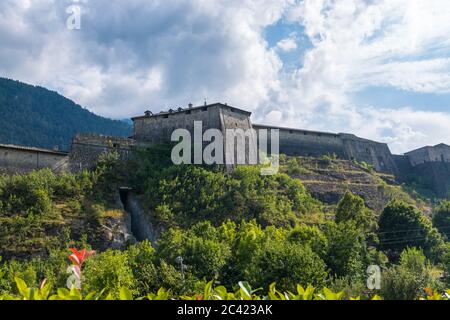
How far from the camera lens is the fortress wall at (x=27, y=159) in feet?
115

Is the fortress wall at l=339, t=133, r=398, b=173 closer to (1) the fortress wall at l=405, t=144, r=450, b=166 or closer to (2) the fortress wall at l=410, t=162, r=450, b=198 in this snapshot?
(2) the fortress wall at l=410, t=162, r=450, b=198

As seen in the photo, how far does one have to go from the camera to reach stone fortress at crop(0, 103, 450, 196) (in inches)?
1460

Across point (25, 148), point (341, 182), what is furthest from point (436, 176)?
point (25, 148)

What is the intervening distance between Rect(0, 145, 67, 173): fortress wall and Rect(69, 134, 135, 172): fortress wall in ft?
3.33

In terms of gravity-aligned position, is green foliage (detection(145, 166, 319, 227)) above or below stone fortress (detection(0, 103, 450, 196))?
below

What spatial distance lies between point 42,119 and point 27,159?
75233 mm

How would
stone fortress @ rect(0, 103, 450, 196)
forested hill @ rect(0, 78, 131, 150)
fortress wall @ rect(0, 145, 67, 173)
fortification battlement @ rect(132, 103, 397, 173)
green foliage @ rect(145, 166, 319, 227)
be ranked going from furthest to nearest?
forested hill @ rect(0, 78, 131, 150) < fortification battlement @ rect(132, 103, 397, 173) < stone fortress @ rect(0, 103, 450, 196) < green foliage @ rect(145, 166, 319, 227) < fortress wall @ rect(0, 145, 67, 173)

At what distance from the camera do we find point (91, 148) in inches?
1572

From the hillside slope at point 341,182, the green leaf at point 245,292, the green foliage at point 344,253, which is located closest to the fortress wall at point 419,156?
the hillside slope at point 341,182

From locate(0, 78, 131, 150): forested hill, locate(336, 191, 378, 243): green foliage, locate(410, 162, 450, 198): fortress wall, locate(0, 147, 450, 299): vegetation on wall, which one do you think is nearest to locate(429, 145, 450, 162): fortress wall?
locate(410, 162, 450, 198): fortress wall

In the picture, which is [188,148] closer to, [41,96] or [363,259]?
[363,259]
